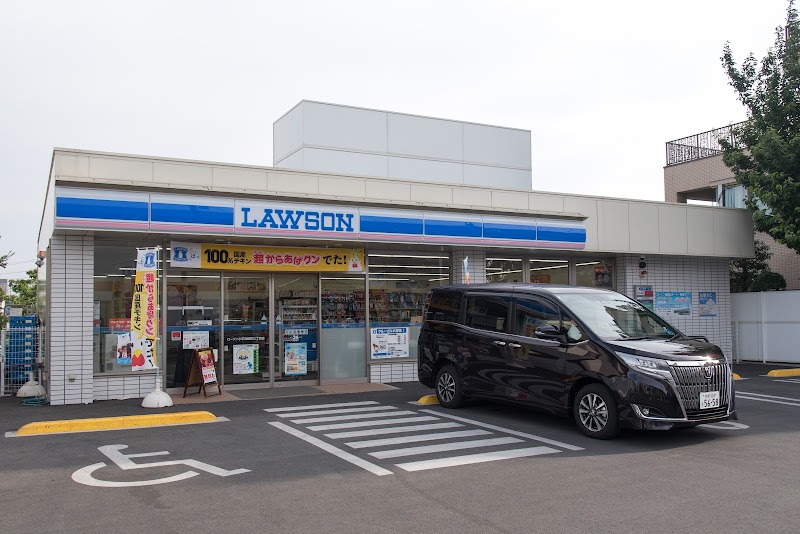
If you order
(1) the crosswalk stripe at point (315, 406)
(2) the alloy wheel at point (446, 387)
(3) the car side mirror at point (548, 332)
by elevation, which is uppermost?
(3) the car side mirror at point (548, 332)

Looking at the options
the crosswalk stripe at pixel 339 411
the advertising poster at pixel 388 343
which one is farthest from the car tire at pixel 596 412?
the advertising poster at pixel 388 343

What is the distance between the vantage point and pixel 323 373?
48.1ft

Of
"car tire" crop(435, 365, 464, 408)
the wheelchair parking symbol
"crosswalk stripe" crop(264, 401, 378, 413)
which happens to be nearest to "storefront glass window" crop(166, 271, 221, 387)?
"crosswalk stripe" crop(264, 401, 378, 413)

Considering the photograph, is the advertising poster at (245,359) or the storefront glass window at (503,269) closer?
the advertising poster at (245,359)

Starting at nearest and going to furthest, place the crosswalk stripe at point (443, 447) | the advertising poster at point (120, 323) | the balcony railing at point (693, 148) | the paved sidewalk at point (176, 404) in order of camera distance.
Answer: the crosswalk stripe at point (443, 447), the paved sidewalk at point (176, 404), the advertising poster at point (120, 323), the balcony railing at point (693, 148)

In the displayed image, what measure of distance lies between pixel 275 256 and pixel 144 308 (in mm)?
3166

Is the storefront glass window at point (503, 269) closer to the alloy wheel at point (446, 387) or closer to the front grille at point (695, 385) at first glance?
the alloy wheel at point (446, 387)

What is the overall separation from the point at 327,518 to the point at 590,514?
214cm

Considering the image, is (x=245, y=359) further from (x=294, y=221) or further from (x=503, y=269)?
(x=503, y=269)

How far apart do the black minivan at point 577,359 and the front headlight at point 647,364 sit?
0.5 inches

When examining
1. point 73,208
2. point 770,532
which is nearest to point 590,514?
point 770,532

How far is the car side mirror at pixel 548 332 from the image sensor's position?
9.41m

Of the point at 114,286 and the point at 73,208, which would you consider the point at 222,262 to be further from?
the point at 73,208

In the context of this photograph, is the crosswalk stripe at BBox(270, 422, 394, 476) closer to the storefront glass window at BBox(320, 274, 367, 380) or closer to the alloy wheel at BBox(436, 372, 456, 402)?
the alloy wheel at BBox(436, 372, 456, 402)
